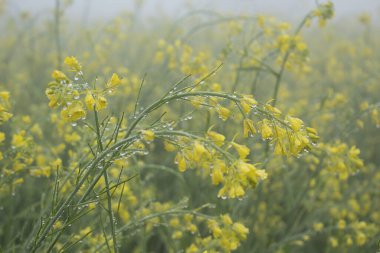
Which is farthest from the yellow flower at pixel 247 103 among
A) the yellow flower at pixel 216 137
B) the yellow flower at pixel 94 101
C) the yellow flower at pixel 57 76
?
the yellow flower at pixel 57 76

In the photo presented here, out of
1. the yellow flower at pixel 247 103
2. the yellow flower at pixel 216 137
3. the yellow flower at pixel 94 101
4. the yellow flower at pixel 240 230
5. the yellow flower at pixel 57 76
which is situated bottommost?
the yellow flower at pixel 240 230

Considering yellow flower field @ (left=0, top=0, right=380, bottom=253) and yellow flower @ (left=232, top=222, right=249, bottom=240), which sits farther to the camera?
yellow flower @ (left=232, top=222, right=249, bottom=240)

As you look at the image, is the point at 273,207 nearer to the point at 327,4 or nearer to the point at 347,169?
the point at 347,169

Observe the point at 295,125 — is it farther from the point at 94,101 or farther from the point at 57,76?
the point at 57,76

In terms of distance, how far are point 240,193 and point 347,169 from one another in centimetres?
120

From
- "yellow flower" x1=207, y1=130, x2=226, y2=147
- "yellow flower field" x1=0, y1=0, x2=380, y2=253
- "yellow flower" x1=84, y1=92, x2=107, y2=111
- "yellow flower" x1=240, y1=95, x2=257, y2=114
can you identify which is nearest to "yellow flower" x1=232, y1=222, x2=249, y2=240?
"yellow flower field" x1=0, y1=0, x2=380, y2=253

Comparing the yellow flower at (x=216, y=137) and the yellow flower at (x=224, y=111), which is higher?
the yellow flower at (x=224, y=111)

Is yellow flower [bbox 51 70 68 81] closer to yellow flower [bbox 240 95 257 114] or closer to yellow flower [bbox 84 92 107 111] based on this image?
yellow flower [bbox 84 92 107 111]

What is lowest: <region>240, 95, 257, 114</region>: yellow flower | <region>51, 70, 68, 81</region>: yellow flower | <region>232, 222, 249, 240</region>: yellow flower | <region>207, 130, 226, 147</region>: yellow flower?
<region>232, 222, 249, 240</region>: yellow flower

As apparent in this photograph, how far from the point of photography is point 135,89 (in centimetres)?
400

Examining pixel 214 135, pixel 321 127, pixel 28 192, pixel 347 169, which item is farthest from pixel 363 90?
pixel 214 135

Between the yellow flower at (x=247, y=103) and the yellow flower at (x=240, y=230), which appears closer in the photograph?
the yellow flower at (x=247, y=103)

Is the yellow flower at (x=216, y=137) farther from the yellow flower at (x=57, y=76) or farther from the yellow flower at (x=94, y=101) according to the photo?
the yellow flower at (x=57, y=76)

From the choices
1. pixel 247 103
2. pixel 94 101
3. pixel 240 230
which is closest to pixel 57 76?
pixel 94 101
